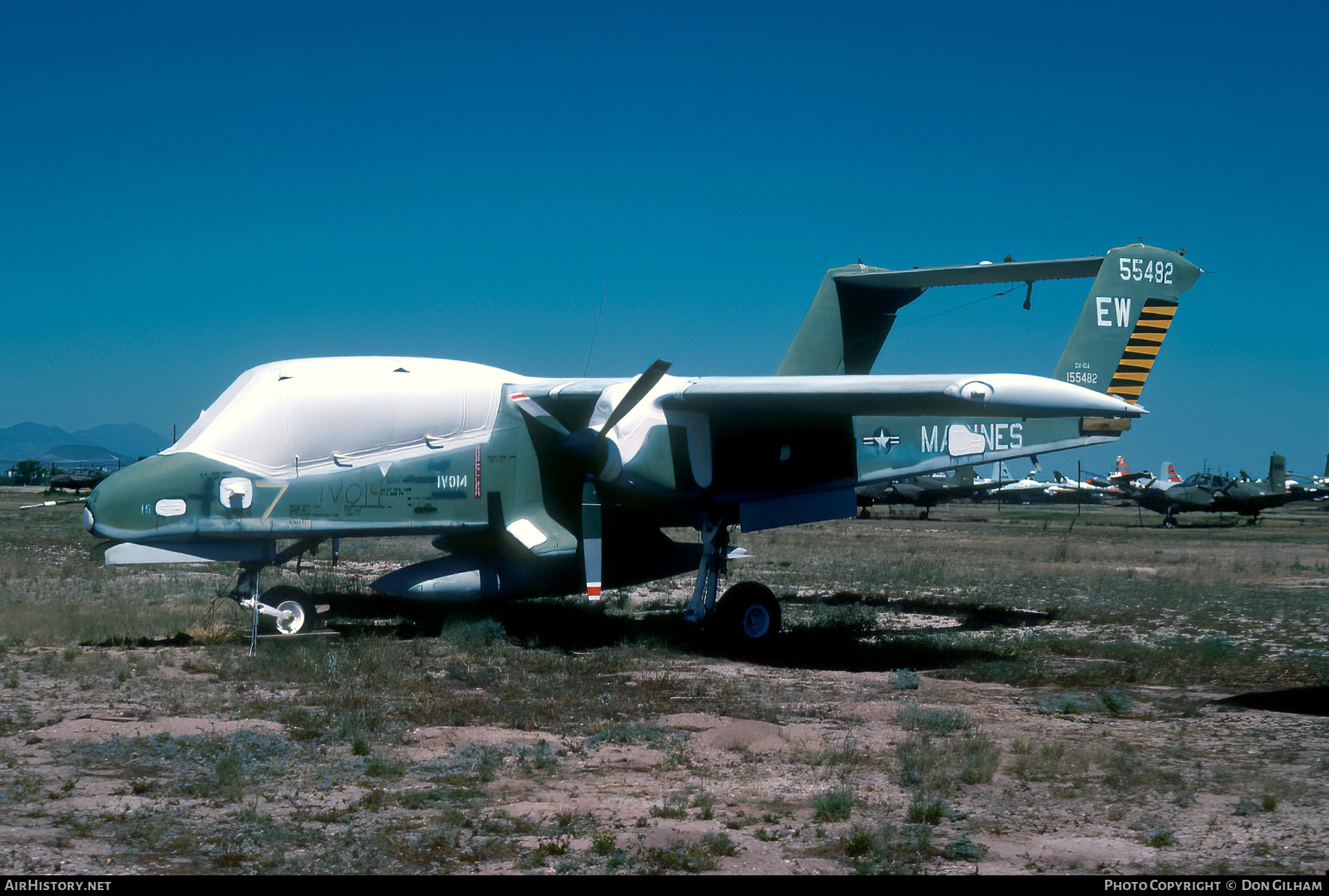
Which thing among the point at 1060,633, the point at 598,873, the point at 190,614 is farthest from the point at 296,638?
the point at 1060,633

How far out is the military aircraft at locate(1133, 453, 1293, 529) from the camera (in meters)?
46.8

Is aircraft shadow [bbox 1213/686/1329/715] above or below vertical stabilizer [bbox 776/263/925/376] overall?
below

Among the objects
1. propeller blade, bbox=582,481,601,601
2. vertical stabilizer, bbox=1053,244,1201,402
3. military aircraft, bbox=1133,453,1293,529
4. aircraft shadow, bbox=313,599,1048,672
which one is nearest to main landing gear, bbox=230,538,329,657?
aircraft shadow, bbox=313,599,1048,672

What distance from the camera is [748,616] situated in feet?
42.7

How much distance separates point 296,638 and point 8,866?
6713 millimetres

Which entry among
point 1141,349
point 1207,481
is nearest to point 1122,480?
point 1207,481

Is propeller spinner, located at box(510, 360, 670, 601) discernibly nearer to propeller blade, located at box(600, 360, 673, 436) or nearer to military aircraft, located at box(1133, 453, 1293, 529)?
propeller blade, located at box(600, 360, 673, 436)

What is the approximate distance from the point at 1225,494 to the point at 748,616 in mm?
43413

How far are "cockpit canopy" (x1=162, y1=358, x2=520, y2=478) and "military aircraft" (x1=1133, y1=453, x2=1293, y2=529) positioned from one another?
43.6m

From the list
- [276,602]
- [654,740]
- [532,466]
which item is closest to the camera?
[654,740]

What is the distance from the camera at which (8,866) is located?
4.70m

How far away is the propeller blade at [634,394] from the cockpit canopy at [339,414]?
6.26 feet

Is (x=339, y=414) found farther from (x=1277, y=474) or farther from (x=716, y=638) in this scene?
(x=1277, y=474)
